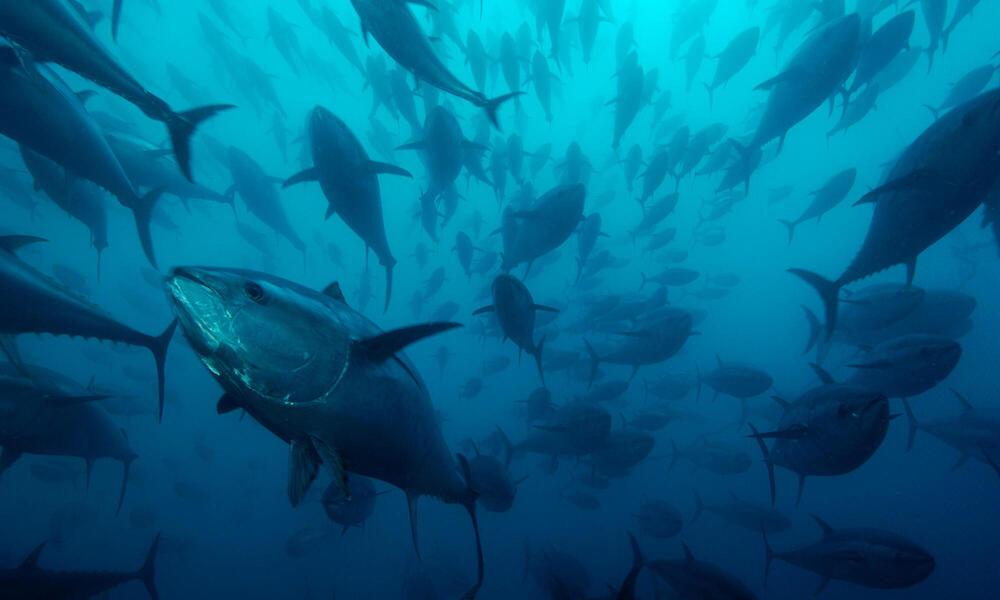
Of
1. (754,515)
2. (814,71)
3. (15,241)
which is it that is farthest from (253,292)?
(754,515)

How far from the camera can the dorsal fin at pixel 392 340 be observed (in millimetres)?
1451


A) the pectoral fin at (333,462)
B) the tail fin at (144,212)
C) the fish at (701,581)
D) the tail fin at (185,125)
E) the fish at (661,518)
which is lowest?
the fish at (661,518)

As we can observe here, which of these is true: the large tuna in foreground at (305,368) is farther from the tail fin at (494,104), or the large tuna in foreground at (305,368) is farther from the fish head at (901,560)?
the fish head at (901,560)

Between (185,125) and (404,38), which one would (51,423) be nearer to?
(185,125)

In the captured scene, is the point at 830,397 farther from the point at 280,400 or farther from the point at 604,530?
the point at 604,530

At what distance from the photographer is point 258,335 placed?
1.19m

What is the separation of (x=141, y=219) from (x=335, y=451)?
12.6 ft

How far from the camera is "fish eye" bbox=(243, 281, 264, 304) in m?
1.21

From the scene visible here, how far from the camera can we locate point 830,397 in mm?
3197

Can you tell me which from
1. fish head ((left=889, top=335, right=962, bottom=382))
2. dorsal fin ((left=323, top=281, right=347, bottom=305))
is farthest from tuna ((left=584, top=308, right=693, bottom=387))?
dorsal fin ((left=323, top=281, right=347, bottom=305))

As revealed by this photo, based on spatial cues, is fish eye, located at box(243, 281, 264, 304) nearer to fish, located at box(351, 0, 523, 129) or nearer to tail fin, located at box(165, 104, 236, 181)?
tail fin, located at box(165, 104, 236, 181)

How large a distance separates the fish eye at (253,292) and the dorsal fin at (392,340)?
0.37 metres

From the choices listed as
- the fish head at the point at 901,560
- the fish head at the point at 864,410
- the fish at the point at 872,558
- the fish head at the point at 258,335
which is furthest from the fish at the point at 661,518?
the fish head at the point at 258,335

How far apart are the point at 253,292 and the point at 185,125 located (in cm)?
188
